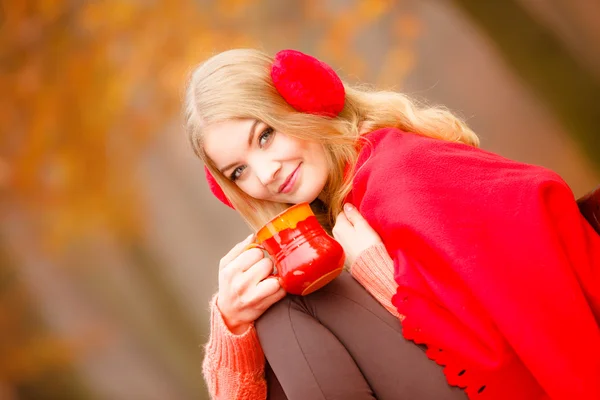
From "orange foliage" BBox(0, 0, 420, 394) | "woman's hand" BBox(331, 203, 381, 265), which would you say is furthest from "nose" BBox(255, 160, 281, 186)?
"orange foliage" BBox(0, 0, 420, 394)

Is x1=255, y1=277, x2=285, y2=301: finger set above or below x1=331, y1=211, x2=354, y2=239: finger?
below

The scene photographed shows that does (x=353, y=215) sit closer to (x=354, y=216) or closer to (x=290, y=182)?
(x=354, y=216)

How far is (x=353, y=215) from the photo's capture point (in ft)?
4.30

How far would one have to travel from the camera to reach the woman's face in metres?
1.34

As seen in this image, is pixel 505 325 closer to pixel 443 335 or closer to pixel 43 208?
pixel 443 335

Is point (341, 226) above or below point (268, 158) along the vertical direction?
below

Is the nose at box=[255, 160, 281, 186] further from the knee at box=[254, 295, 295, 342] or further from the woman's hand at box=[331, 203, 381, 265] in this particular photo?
the knee at box=[254, 295, 295, 342]

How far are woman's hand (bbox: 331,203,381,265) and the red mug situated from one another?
11 cm

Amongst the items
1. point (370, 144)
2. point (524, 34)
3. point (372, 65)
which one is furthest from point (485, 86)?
point (370, 144)

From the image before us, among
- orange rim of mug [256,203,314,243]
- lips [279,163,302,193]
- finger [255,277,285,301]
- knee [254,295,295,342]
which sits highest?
lips [279,163,302,193]

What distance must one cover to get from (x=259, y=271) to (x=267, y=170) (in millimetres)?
239

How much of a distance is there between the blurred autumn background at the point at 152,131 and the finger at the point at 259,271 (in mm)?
1572

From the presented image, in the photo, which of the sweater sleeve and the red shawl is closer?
the red shawl

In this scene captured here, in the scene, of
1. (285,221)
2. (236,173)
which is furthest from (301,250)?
(236,173)
